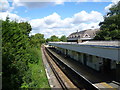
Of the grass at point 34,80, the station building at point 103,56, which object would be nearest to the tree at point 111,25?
the station building at point 103,56

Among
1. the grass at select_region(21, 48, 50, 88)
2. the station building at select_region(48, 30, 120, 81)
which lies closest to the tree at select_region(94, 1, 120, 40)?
the station building at select_region(48, 30, 120, 81)

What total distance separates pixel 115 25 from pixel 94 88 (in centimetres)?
1989

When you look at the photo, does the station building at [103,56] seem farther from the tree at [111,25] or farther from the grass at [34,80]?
the tree at [111,25]

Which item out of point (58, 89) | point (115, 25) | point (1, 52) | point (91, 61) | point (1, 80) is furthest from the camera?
point (115, 25)

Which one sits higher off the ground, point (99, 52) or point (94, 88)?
point (99, 52)

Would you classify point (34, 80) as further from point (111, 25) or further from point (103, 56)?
point (111, 25)

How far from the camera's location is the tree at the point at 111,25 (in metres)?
25.6

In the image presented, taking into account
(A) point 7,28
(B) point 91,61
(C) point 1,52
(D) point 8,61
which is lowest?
(B) point 91,61

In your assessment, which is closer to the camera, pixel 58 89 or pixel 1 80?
pixel 1 80

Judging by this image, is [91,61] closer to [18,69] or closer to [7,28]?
[18,69]

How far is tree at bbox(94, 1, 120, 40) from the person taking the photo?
84.1ft

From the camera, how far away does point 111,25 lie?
87.7 feet

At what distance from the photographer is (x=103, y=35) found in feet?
92.7

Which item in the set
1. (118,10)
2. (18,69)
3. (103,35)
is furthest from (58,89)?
(118,10)
